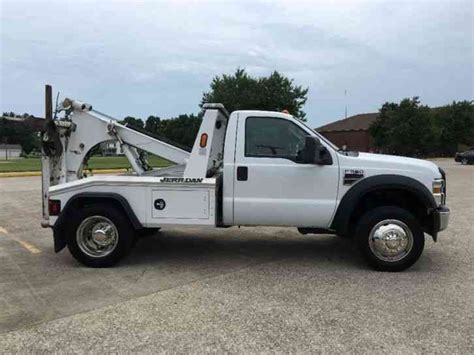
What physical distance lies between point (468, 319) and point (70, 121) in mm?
5634

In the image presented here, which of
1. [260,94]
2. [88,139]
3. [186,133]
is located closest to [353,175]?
[88,139]

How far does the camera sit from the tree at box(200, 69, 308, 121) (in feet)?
164

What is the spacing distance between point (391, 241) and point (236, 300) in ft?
7.62

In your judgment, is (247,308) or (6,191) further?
(6,191)

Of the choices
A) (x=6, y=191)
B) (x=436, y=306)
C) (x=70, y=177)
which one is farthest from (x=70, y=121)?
(x=6, y=191)

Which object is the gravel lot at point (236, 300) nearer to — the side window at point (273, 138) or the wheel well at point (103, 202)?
the wheel well at point (103, 202)

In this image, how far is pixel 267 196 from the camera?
661 cm

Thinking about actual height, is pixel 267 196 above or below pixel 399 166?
below

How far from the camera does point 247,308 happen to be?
509 centimetres

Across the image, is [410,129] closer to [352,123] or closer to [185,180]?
[352,123]

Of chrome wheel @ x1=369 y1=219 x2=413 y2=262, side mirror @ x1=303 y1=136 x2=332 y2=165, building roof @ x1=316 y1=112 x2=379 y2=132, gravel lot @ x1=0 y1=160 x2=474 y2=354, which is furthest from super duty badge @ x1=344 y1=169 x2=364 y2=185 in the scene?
building roof @ x1=316 y1=112 x2=379 y2=132

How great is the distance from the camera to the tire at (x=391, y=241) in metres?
6.47

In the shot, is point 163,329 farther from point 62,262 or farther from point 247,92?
point 247,92

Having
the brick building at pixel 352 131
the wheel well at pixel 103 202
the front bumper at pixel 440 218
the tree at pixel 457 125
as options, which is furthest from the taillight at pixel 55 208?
the brick building at pixel 352 131
